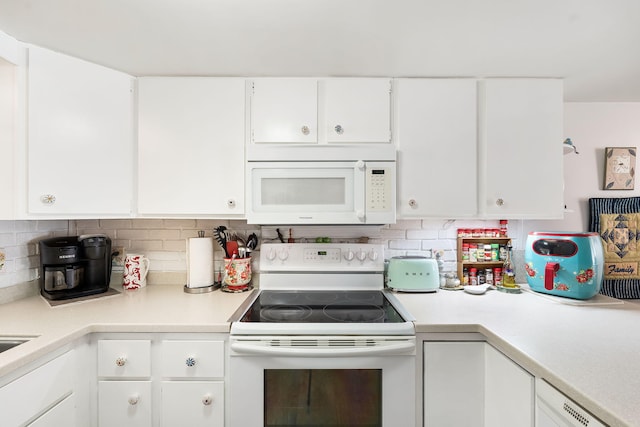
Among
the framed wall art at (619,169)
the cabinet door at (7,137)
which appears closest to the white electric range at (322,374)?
the cabinet door at (7,137)

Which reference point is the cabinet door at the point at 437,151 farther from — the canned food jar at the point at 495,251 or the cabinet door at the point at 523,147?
the canned food jar at the point at 495,251

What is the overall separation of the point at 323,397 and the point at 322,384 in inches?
2.1

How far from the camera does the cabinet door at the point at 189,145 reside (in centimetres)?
165

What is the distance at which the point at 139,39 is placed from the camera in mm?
1348

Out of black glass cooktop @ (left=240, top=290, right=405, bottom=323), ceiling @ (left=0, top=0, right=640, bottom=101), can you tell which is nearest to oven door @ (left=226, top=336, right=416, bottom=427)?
black glass cooktop @ (left=240, top=290, right=405, bottom=323)

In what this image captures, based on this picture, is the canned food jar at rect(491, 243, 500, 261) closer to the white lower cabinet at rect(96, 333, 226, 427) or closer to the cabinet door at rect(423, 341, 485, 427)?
the cabinet door at rect(423, 341, 485, 427)

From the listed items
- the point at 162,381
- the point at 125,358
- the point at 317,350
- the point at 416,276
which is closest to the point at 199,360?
the point at 162,381

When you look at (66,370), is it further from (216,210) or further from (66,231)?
(66,231)

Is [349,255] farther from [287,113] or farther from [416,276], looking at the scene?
[287,113]

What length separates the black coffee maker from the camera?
A: 163 cm

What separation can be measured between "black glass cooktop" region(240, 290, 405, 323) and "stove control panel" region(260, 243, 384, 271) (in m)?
0.15

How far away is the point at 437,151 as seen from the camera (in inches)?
65.3

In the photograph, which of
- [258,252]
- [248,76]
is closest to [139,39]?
[248,76]

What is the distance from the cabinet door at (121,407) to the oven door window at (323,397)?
0.53 meters
